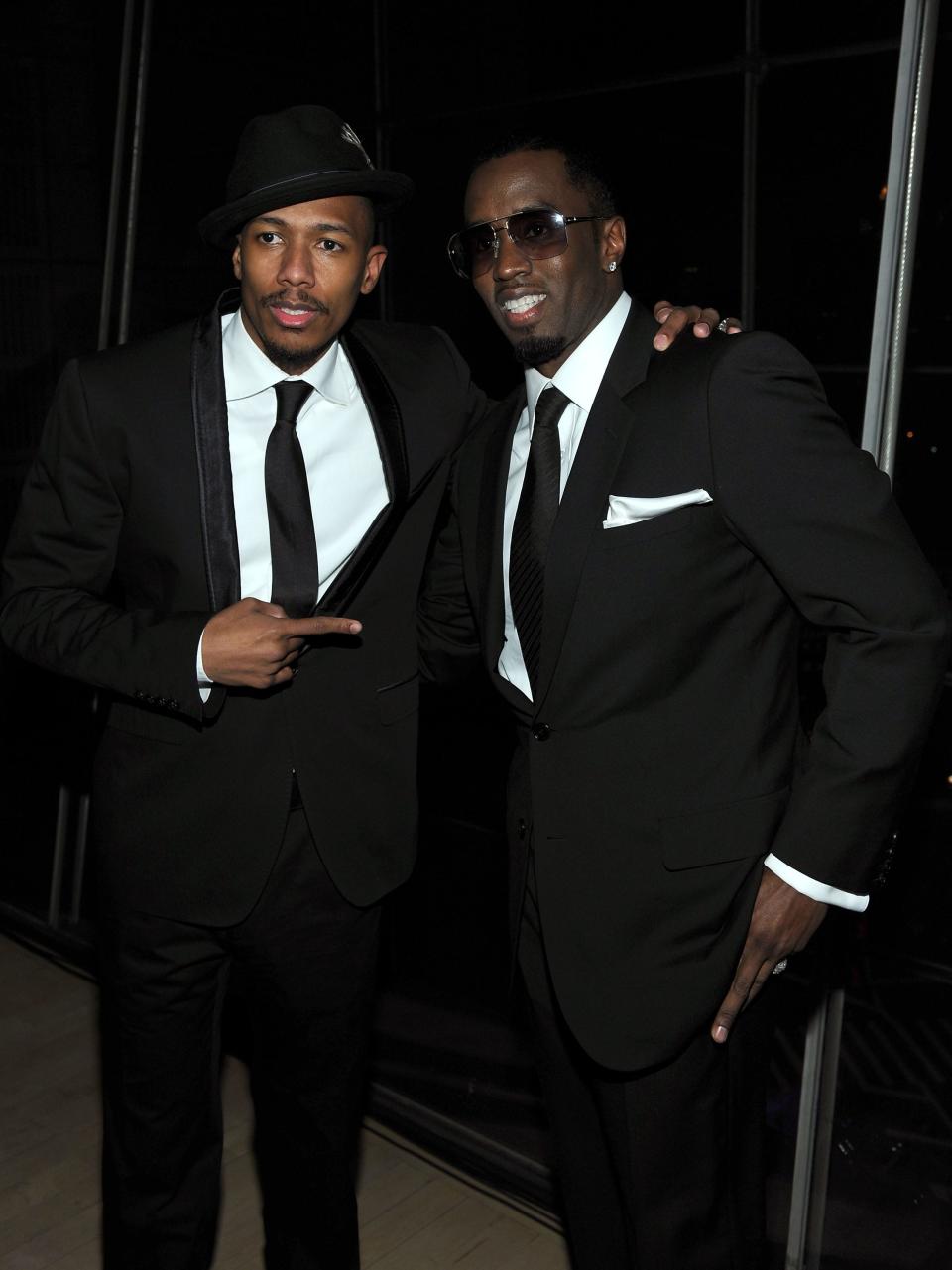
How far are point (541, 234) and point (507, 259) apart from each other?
55 mm

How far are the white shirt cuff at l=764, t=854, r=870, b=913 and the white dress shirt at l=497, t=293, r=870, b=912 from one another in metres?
0.40

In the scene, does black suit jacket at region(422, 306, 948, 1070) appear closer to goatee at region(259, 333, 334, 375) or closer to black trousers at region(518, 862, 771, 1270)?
black trousers at region(518, 862, 771, 1270)

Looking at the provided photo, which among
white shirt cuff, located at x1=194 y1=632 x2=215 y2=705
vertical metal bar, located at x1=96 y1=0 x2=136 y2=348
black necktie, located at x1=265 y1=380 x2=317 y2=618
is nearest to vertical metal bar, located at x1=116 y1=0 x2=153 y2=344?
vertical metal bar, located at x1=96 y1=0 x2=136 y2=348

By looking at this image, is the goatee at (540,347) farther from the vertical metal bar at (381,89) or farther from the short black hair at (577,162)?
the vertical metal bar at (381,89)

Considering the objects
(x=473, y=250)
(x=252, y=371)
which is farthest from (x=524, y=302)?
(x=252, y=371)

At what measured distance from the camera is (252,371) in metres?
1.88

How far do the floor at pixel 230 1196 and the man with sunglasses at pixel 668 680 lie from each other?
2.78ft

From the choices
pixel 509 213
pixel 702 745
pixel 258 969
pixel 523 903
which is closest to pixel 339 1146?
pixel 258 969

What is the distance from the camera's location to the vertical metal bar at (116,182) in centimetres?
340

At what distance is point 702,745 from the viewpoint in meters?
1.61

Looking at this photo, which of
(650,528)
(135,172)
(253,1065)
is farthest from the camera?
(135,172)

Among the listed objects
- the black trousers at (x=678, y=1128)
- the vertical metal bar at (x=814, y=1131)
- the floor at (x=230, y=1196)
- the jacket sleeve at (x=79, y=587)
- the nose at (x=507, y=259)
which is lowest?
the floor at (x=230, y=1196)

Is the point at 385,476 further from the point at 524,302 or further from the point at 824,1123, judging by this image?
the point at 824,1123

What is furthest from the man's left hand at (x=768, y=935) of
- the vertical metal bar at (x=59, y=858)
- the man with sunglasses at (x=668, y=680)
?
the vertical metal bar at (x=59, y=858)
